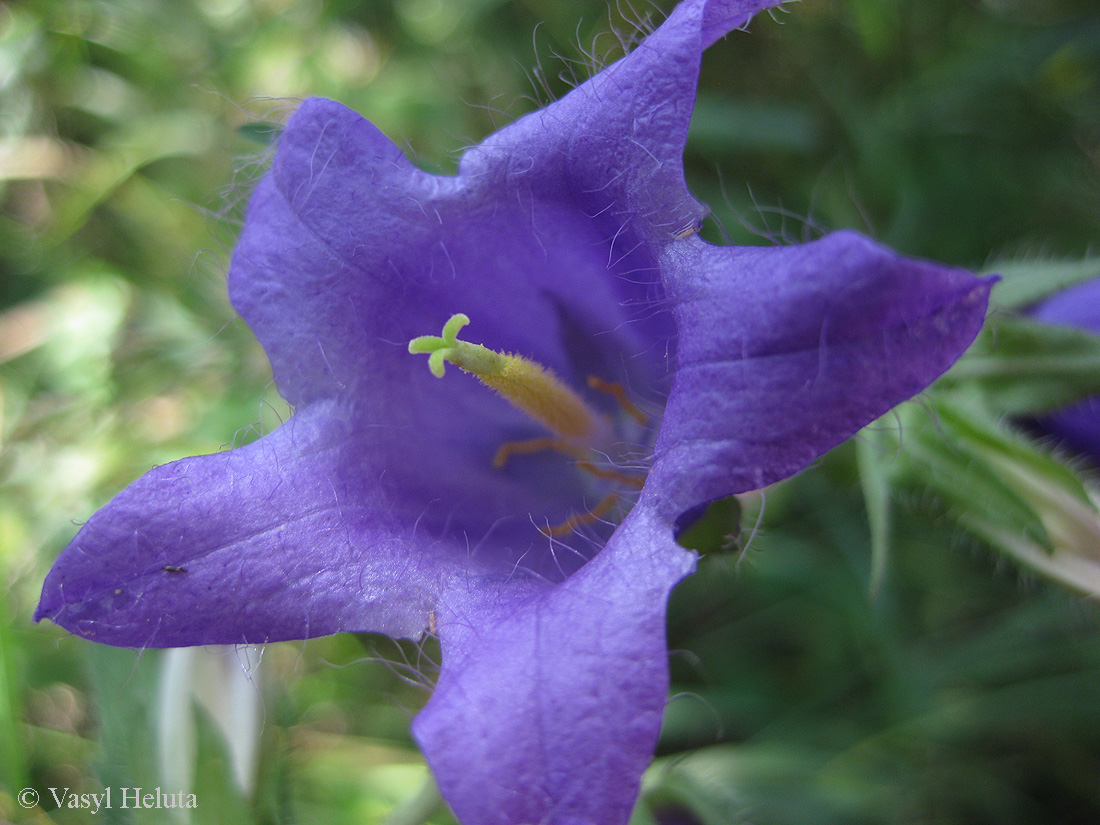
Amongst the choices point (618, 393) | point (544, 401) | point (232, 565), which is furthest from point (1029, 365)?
point (232, 565)

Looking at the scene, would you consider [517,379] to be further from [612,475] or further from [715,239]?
[715,239]

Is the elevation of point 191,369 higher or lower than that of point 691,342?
lower

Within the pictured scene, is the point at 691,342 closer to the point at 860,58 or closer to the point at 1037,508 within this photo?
the point at 1037,508

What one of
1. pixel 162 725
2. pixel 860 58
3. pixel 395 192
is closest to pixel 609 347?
pixel 395 192

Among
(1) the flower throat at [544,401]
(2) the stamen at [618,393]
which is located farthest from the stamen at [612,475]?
(2) the stamen at [618,393]

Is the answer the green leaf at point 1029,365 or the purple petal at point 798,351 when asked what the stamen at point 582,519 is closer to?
the purple petal at point 798,351

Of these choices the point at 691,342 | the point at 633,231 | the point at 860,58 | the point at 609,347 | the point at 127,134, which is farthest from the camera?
the point at 127,134
